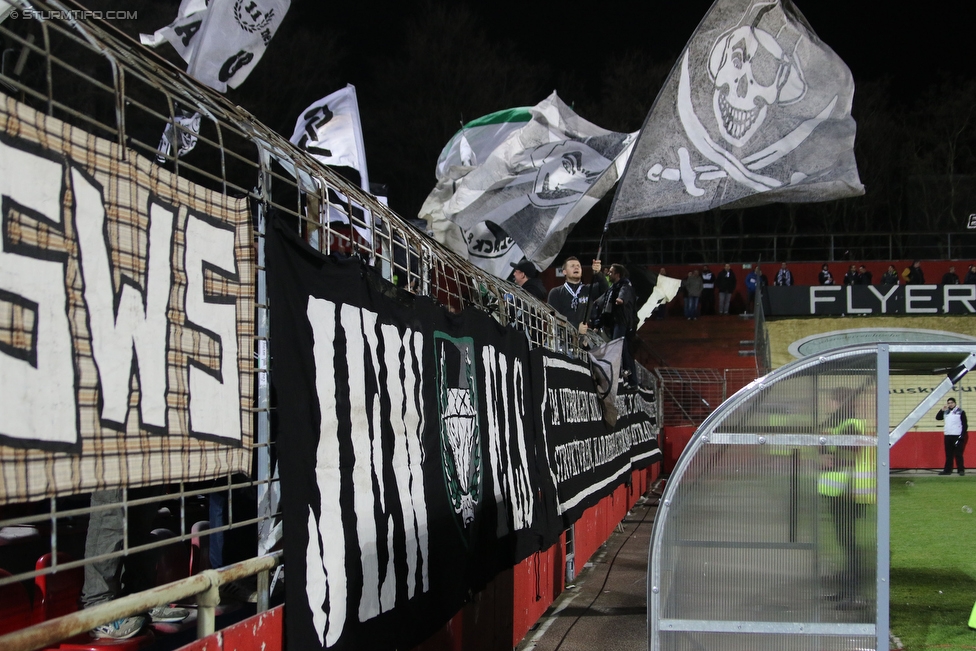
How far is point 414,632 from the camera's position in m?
4.62

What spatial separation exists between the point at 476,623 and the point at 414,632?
1.45 metres

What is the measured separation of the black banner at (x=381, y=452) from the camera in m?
3.60

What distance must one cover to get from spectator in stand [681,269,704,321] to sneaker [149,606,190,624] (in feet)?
95.6

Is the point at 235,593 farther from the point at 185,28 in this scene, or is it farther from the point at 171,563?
the point at 185,28

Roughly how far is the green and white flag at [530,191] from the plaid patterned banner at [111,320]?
34.1ft

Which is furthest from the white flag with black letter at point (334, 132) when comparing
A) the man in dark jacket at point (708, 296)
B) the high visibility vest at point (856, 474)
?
the man in dark jacket at point (708, 296)

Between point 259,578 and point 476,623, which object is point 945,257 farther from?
point 259,578

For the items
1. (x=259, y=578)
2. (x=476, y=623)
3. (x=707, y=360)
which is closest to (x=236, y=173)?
Result: (x=707, y=360)

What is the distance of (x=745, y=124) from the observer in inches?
354

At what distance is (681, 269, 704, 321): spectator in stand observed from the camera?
32.2 meters

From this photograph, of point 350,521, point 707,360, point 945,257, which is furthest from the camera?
point 945,257

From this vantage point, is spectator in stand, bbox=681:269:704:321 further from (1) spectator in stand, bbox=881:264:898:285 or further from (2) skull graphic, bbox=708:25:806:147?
(2) skull graphic, bbox=708:25:806:147

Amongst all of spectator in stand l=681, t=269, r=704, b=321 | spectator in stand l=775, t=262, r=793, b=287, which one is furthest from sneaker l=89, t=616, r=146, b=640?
spectator in stand l=775, t=262, r=793, b=287

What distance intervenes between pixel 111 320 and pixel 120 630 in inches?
52.9
